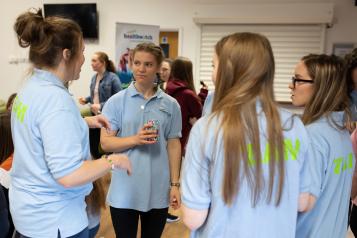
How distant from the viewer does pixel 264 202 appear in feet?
3.37

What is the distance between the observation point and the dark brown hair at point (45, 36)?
1.22 metres

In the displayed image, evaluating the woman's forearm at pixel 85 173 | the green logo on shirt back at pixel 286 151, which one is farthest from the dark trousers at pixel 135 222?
the green logo on shirt back at pixel 286 151

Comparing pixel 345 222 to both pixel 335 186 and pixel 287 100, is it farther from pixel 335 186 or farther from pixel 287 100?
pixel 287 100

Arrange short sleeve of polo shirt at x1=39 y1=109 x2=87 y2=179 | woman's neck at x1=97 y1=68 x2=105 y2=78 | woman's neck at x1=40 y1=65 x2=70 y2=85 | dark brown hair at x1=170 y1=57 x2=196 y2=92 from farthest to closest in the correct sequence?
woman's neck at x1=97 y1=68 x2=105 y2=78 < dark brown hair at x1=170 y1=57 x2=196 y2=92 < woman's neck at x1=40 y1=65 x2=70 y2=85 < short sleeve of polo shirt at x1=39 y1=109 x2=87 y2=179

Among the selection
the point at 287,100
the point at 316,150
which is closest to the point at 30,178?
the point at 316,150

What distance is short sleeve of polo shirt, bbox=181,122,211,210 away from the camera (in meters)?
1.01

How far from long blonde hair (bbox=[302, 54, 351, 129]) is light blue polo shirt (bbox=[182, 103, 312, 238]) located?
0.36 metres

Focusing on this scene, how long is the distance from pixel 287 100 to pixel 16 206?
4.68 metres

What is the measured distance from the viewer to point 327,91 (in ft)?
4.52

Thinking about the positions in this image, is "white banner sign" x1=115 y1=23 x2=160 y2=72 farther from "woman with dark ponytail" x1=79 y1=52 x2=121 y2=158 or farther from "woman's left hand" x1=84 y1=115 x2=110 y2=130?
"woman's left hand" x1=84 y1=115 x2=110 y2=130

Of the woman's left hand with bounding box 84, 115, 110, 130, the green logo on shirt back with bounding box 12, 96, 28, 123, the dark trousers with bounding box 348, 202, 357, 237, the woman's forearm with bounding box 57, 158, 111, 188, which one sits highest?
the green logo on shirt back with bounding box 12, 96, 28, 123

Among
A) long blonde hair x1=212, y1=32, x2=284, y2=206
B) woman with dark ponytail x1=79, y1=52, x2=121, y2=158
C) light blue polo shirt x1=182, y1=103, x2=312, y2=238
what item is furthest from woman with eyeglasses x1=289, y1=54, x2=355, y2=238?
woman with dark ponytail x1=79, y1=52, x2=121, y2=158

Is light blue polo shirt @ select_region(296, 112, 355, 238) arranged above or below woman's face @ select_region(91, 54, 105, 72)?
below

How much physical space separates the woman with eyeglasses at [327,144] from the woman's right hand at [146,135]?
2.33 ft
